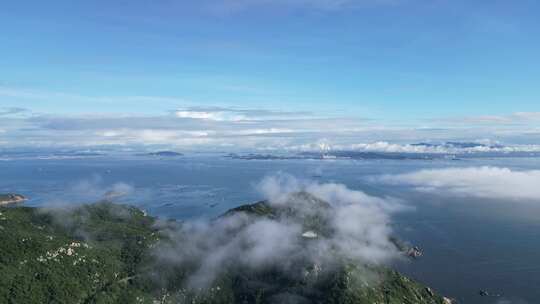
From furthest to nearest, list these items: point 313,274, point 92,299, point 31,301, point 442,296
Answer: point 313,274
point 442,296
point 92,299
point 31,301

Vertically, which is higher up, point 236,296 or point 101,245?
point 101,245

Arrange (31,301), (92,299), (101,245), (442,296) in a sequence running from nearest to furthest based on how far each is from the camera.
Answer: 1. (31,301)
2. (92,299)
3. (442,296)
4. (101,245)

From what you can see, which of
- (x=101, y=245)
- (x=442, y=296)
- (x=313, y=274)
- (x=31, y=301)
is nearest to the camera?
(x=31, y=301)

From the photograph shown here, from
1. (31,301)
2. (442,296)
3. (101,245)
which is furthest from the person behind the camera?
(101,245)

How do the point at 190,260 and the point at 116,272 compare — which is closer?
the point at 116,272

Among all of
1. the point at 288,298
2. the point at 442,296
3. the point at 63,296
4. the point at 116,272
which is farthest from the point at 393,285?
the point at 63,296

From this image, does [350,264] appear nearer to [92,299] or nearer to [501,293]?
[501,293]

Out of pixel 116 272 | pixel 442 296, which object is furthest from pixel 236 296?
pixel 442 296

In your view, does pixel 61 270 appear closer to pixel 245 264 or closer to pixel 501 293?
pixel 245 264

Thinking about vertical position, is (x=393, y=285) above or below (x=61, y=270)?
below
